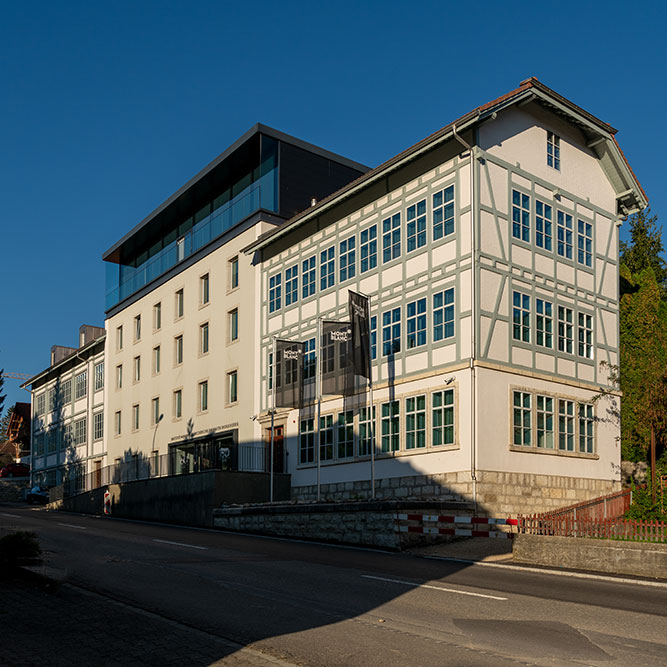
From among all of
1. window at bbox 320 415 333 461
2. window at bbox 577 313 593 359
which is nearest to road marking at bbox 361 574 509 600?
window at bbox 320 415 333 461

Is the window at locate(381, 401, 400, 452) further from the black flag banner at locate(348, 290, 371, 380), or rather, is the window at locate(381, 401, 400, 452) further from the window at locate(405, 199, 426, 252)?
the window at locate(405, 199, 426, 252)

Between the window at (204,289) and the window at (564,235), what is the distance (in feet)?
61.8

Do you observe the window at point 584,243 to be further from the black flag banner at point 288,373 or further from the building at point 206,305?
the building at point 206,305

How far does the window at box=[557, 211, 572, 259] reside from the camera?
30812mm

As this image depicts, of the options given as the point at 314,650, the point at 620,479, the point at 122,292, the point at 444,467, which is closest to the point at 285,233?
the point at 444,467

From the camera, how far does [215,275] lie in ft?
139

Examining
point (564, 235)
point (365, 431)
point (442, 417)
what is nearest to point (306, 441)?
point (365, 431)

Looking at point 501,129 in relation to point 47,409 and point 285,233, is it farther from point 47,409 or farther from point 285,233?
point 47,409

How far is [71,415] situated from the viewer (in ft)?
206

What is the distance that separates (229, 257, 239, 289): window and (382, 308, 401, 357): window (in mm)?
11631

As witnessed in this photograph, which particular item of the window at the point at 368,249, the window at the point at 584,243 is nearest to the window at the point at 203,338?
the window at the point at 368,249

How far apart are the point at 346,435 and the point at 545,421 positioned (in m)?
7.28

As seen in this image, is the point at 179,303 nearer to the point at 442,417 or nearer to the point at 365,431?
the point at 365,431

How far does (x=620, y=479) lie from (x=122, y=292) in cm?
3263
